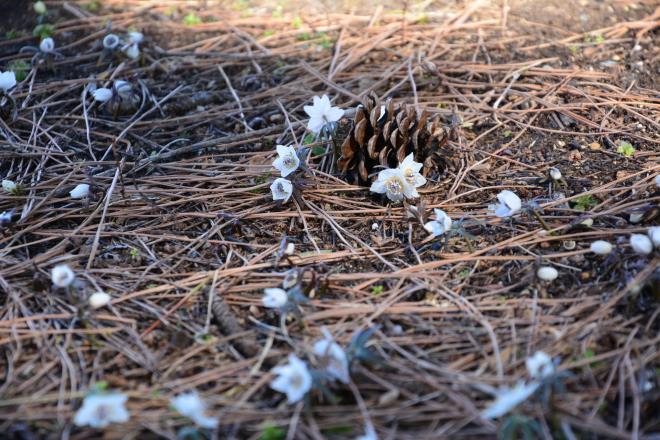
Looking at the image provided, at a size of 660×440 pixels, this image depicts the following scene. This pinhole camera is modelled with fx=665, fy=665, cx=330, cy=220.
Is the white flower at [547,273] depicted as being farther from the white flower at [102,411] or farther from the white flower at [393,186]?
the white flower at [102,411]

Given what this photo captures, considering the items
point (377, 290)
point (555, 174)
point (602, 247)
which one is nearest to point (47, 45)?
point (377, 290)

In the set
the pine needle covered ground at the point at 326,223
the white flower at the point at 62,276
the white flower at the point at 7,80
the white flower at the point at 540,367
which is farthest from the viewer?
the white flower at the point at 7,80

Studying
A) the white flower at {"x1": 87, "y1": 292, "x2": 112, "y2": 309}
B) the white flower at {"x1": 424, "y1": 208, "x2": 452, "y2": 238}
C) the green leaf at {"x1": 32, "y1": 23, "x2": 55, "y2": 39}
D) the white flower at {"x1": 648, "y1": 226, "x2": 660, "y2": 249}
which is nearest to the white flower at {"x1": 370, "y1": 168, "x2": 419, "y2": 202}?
the white flower at {"x1": 424, "y1": 208, "x2": 452, "y2": 238}

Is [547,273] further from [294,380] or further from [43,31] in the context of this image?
[43,31]

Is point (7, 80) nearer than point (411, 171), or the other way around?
point (411, 171)

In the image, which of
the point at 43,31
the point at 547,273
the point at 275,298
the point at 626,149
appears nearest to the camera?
the point at 275,298

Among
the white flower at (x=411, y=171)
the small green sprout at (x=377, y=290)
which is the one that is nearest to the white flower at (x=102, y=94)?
the white flower at (x=411, y=171)

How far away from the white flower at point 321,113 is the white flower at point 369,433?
120cm

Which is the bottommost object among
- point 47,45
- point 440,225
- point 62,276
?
point 440,225

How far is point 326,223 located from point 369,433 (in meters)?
0.95

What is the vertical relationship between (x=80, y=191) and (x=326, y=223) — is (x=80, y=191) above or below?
above

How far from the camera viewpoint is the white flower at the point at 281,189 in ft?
7.83

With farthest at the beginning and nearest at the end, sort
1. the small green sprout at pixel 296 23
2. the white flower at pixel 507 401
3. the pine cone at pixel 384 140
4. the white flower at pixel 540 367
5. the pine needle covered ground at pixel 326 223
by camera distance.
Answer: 1. the small green sprout at pixel 296 23
2. the pine cone at pixel 384 140
3. the pine needle covered ground at pixel 326 223
4. the white flower at pixel 540 367
5. the white flower at pixel 507 401

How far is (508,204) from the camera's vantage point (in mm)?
2242
